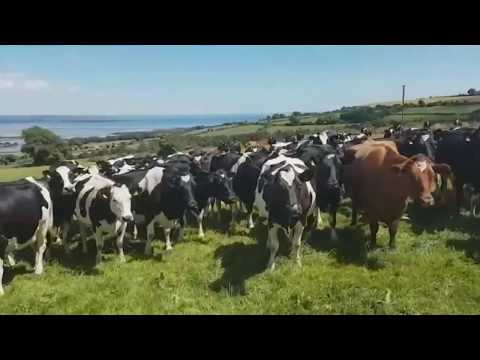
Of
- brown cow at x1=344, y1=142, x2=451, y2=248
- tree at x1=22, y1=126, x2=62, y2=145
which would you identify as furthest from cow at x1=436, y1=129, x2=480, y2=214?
tree at x1=22, y1=126, x2=62, y2=145

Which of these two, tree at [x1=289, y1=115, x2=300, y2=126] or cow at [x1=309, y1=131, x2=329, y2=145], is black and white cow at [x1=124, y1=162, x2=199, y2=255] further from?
cow at [x1=309, y1=131, x2=329, y2=145]

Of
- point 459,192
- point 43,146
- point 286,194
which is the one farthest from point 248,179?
point 43,146

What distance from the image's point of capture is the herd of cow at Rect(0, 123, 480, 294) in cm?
759

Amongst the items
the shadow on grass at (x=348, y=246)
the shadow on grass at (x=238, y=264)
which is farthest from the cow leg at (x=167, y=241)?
the shadow on grass at (x=348, y=246)

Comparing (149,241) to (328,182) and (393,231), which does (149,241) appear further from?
(393,231)

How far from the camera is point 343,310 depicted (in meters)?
5.92

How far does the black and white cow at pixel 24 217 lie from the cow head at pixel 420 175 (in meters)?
5.45

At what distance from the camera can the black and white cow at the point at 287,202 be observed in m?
7.36

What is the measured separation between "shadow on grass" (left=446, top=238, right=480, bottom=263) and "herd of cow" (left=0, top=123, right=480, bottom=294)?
0.85m

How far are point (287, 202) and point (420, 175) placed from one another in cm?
206

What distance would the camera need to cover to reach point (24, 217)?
7.48 metres

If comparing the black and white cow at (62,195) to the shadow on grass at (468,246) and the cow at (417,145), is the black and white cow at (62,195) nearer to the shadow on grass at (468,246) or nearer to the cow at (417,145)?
the shadow on grass at (468,246)
